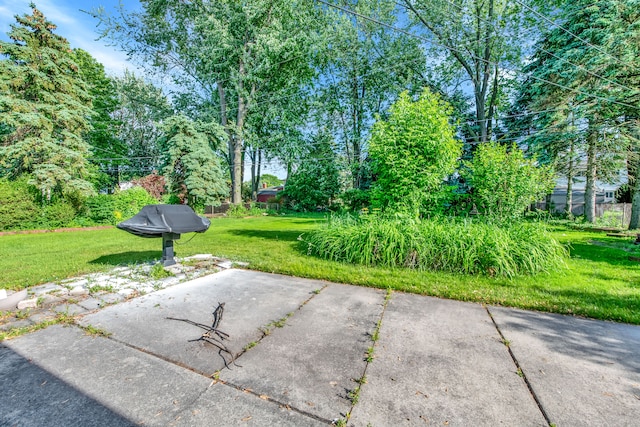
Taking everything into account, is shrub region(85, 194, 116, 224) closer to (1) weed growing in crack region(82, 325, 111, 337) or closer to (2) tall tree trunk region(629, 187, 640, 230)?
(1) weed growing in crack region(82, 325, 111, 337)

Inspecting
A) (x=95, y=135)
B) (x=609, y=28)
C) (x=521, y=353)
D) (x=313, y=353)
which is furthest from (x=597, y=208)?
(x=95, y=135)

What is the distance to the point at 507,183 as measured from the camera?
5312 millimetres

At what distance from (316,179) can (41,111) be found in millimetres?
16665

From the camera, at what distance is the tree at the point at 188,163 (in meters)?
16.4

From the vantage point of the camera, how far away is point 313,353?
2.14 meters

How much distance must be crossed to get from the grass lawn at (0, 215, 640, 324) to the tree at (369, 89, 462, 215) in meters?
1.88

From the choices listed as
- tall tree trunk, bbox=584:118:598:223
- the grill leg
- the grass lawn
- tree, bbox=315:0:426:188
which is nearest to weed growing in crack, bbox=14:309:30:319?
the grass lawn

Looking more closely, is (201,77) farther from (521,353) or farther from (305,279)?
(521,353)

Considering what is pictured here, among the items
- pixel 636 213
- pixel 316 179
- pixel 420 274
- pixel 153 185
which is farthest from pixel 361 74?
pixel 420 274

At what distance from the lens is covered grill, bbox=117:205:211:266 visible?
13.1 ft

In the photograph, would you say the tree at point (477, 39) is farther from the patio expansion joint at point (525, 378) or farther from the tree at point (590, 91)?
the patio expansion joint at point (525, 378)

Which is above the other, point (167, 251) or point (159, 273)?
point (167, 251)

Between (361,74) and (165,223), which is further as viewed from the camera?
(361,74)

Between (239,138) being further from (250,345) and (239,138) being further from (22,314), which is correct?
(250,345)
